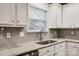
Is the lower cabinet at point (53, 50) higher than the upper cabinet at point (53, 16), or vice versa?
the upper cabinet at point (53, 16)

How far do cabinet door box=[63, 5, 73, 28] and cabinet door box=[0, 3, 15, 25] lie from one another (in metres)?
2.36

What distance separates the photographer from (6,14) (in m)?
1.65

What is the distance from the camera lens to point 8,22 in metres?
1.66

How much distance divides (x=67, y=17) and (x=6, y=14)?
101 inches

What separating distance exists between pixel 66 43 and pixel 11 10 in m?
2.13

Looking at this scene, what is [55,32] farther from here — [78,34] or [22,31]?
[22,31]

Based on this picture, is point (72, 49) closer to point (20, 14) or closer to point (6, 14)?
point (20, 14)

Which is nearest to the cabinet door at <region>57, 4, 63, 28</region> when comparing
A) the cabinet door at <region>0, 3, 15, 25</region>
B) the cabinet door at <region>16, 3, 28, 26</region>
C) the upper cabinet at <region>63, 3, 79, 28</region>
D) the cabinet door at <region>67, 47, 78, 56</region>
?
the upper cabinet at <region>63, 3, 79, 28</region>

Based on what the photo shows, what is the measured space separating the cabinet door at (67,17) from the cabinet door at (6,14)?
7.76 ft

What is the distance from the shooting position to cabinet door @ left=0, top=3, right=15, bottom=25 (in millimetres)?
1598

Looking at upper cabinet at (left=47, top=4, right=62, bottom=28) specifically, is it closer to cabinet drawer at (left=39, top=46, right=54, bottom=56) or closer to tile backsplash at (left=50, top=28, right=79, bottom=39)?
tile backsplash at (left=50, top=28, right=79, bottom=39)

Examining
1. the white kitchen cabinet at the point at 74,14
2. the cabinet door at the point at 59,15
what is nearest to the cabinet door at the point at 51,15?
the cabinet door at the point at 59,15

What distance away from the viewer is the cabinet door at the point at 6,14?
1.60 m

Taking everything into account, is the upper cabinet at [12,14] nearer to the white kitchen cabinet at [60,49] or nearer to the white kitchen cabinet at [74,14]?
the white kitchen cabinet at [60,49]
